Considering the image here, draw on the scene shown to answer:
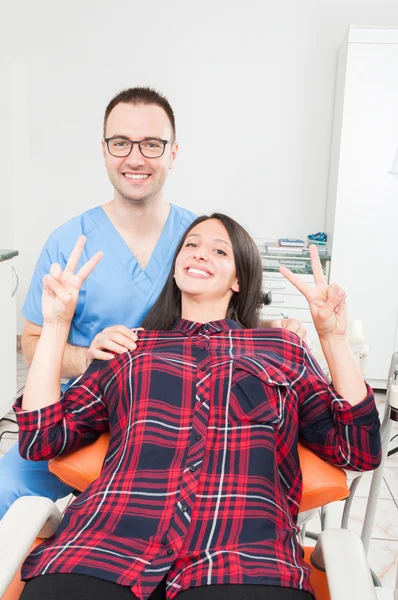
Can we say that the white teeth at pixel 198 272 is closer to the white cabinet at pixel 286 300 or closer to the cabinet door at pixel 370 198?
the white cabinet at pixel 286 300

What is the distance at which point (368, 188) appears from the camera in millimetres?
3727

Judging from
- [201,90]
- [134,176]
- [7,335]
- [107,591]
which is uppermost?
[201,90]

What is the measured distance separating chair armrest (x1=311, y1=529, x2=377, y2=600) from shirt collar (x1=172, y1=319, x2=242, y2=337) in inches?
21.8

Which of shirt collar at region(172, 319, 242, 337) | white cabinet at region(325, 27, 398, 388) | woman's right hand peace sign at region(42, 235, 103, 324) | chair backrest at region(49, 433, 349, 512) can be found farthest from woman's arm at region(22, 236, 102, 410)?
white cabinet at region(325, 27, 398, 388)

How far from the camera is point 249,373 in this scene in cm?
137

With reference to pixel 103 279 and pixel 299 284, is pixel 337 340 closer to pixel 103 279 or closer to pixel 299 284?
pixel 299 284

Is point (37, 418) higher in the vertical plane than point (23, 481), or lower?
higher

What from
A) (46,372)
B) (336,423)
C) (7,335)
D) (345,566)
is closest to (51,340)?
(46,372)

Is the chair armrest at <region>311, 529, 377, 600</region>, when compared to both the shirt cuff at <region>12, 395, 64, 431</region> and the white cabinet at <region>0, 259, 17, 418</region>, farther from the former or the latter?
the white cabinet at <region>0, 259, 17, 418</region>

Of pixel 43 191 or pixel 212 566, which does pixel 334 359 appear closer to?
pixel 212 566

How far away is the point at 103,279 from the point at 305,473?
2.64 feet

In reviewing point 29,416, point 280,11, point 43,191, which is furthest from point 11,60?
point 29,416

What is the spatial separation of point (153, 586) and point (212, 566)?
4.0 inches

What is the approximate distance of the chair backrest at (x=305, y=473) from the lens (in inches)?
53.5
